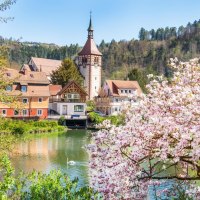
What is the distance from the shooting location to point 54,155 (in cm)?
3281

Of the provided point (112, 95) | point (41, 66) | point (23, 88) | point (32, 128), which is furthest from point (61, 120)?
point (41, 66)

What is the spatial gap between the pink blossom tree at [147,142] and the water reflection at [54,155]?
41.7 ft

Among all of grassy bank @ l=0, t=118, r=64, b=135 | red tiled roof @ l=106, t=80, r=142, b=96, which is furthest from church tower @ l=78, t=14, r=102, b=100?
grassy bank @ l=0, t=118, r=64, b=135

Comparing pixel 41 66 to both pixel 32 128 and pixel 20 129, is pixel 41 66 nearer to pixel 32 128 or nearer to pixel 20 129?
pixel 32 128

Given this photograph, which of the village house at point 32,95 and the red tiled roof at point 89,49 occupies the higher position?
the red tiled roof at point 89,49

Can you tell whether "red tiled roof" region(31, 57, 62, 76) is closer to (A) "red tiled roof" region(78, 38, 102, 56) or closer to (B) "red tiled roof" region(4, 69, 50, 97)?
(A) "red tiled roof" region(78, 38, 102, 56)

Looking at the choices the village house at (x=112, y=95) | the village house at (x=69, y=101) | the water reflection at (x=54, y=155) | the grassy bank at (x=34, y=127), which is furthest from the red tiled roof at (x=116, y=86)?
the water reflection at (x=54, y=155)

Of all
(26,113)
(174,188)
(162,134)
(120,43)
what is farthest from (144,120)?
(120,43)

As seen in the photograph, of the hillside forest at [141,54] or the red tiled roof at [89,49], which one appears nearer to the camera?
the red tiled roof at [89,49]

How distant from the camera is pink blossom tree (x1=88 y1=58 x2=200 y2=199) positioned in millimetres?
7250

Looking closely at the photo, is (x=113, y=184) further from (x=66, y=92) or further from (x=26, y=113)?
(x=66, y=92)

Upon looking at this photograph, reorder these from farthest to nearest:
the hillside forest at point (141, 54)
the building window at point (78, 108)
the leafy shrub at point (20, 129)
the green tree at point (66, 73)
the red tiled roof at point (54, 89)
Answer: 1. the hillside forest at point (141, 54)
2. the green tree at point (66, 73)
3. the red tiled roof at point (54, 89)
4. the building window at point (78, 108)
5. the leafy shrub at point (20, 129)

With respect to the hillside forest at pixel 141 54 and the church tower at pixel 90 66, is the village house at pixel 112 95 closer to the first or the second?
the church tower at pixel 90 66

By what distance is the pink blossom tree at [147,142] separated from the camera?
23.8ft
